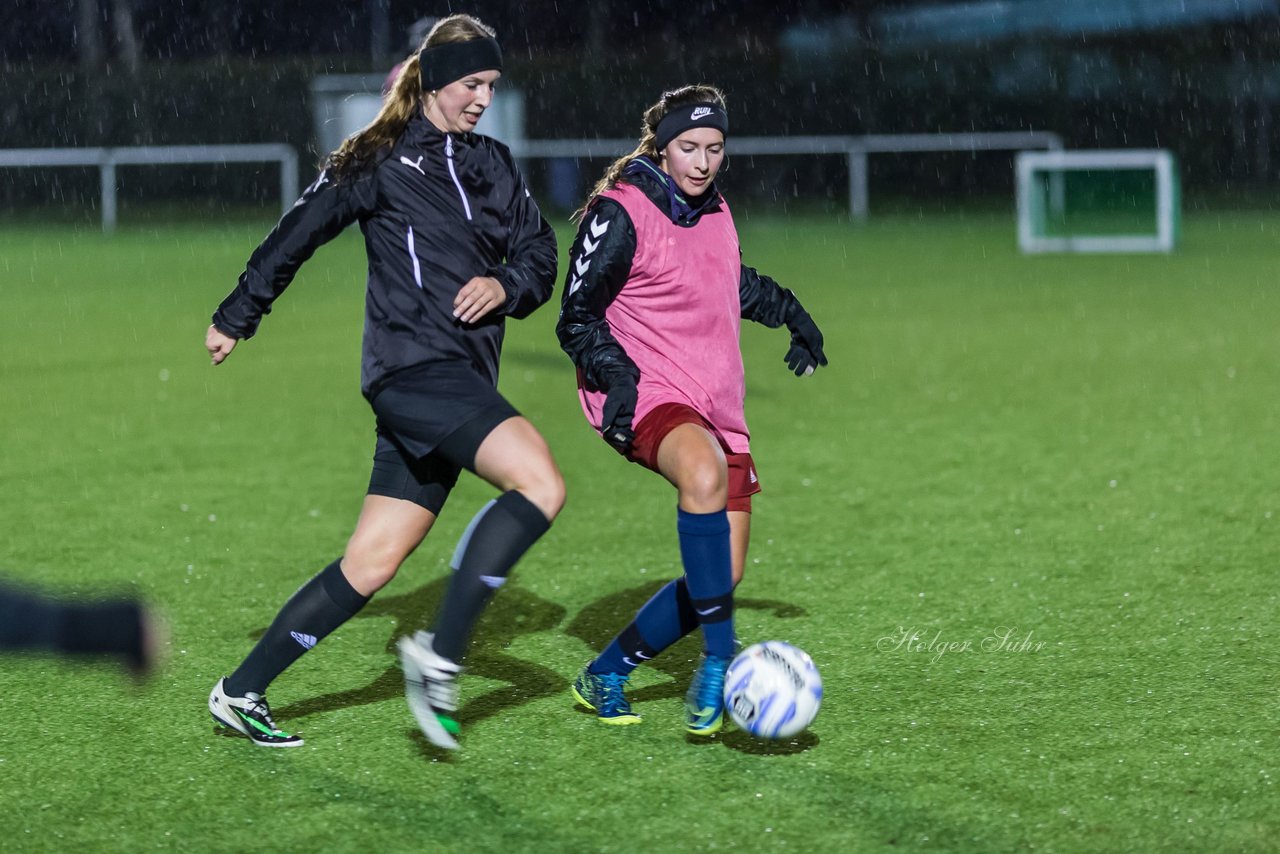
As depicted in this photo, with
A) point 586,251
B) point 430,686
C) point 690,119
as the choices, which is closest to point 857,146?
point 690,119

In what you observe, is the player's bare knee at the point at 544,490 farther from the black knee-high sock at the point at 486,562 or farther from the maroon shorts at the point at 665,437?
the maroon shorts at the point at 665,437

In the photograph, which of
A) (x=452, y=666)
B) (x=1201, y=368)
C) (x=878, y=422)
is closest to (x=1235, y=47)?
(x=1201, y=368)

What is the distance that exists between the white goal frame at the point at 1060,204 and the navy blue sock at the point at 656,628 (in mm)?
16667

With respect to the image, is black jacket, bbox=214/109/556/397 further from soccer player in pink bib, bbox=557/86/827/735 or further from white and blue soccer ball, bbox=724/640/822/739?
white and blue soccer ball, bbox=724/640/822/739

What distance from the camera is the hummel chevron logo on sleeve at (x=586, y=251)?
4.27 meters

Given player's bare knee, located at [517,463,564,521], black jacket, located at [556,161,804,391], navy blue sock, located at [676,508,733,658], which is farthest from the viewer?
black jacket, located at [556,161,804,391]

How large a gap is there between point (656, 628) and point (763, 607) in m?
1.32

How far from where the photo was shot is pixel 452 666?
404cm

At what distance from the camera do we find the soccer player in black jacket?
13.3 ft

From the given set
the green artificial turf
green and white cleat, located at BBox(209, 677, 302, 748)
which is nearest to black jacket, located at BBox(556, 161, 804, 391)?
the green artificial turf

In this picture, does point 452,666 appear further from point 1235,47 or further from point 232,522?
point 1235,47

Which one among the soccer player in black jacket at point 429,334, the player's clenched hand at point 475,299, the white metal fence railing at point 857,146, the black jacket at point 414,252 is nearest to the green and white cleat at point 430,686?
the soccer player in black jacket at point 429,334

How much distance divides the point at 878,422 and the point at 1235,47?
25156mm

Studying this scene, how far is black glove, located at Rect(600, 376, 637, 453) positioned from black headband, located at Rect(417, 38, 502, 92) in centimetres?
82
